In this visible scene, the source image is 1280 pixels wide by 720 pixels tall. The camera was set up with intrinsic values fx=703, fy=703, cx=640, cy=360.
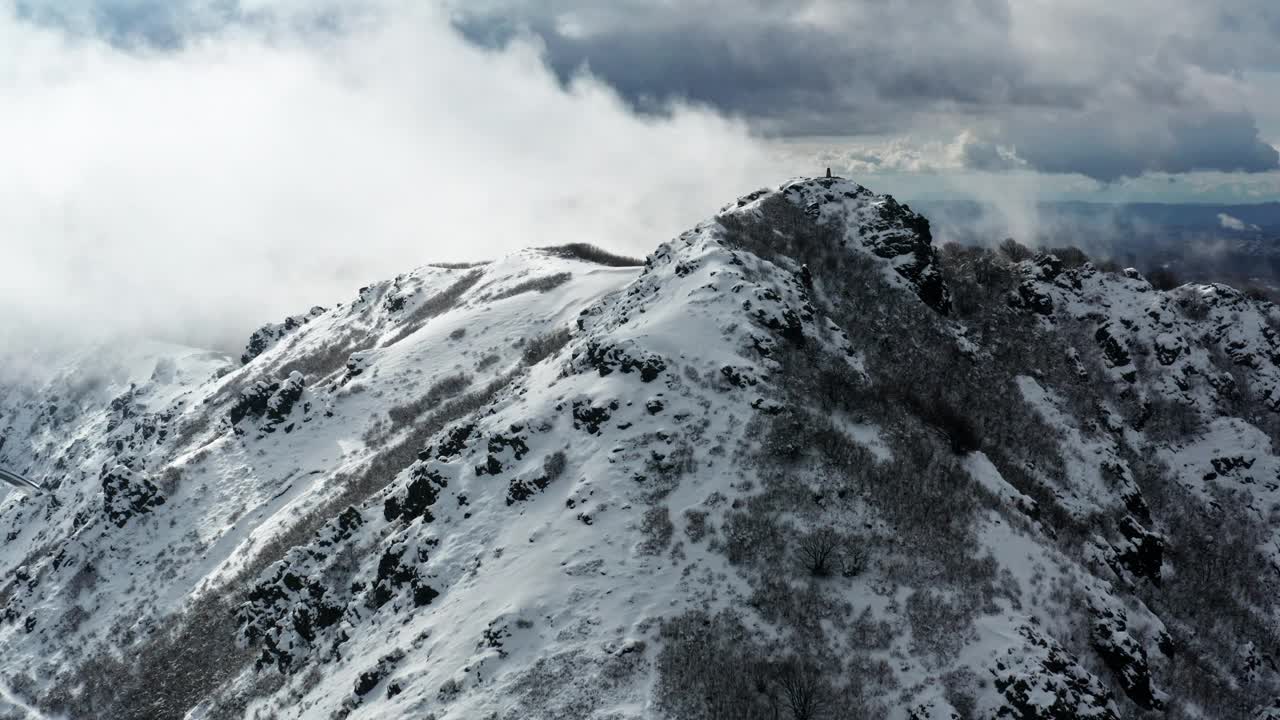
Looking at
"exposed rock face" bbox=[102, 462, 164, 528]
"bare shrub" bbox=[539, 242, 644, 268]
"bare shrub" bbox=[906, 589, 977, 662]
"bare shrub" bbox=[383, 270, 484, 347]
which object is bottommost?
"exposed rock face" bbox=[102, 462, 164, 528]

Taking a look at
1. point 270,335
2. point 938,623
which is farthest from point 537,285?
point 270,335

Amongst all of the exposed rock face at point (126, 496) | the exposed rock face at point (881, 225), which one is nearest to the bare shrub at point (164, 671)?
the exposed rock face at point (126, 496)

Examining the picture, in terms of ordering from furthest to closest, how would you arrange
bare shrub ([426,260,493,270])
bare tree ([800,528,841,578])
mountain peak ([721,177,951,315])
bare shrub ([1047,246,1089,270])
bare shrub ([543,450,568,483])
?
bare shrub ([426,260,493,270])
bare shrub ([1047,246,1089,270])
mountain peak ([721,177,951,315])
bare shrub ([543,450,568,483])
bare tree ([800,528,841,578])

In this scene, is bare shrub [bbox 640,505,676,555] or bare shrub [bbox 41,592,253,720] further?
bare shrub [bbox 41,592,253,720]

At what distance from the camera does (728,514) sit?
35.8 metres

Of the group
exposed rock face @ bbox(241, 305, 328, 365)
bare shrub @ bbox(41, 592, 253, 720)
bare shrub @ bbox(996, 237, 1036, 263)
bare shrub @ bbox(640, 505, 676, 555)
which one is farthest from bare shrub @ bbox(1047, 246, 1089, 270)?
exposed rock face @ bbox(241, 305, 328, 365)

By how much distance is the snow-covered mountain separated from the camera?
30562 mm

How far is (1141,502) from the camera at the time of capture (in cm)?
6300

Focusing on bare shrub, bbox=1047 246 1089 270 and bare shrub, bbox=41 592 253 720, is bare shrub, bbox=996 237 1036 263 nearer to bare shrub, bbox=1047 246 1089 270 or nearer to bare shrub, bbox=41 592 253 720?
bare shrub, bbox=1047 246 1089 270

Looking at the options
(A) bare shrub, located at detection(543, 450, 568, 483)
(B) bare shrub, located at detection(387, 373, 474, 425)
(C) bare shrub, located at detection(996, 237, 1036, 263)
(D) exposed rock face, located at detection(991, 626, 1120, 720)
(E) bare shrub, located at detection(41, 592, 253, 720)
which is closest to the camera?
(D) exposed rock face, located at detection(991, 626, 1120, 720)

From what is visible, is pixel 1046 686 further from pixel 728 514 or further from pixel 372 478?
pixel 372 478

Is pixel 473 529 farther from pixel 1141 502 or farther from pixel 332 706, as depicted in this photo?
pixel 1141 502

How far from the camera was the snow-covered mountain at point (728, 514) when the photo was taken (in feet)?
100

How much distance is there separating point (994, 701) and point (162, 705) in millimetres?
48935
